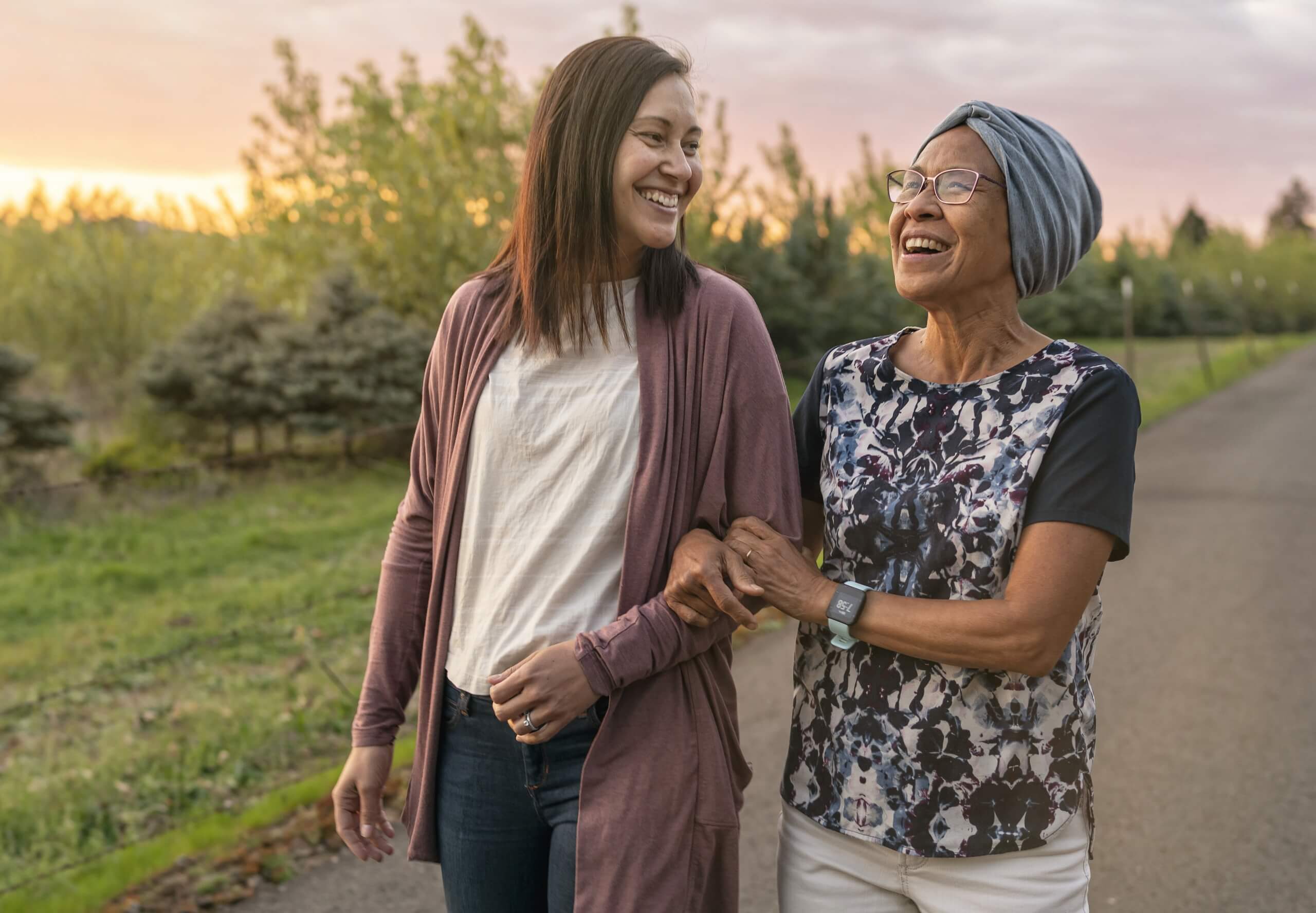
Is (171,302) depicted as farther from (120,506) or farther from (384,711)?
(384,711)

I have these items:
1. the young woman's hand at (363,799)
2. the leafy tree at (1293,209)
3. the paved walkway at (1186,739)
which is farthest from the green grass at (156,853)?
the leafy tree at (1293,209)

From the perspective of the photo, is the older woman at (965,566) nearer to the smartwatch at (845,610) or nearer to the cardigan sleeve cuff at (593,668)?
the smartwatch at (845,610)

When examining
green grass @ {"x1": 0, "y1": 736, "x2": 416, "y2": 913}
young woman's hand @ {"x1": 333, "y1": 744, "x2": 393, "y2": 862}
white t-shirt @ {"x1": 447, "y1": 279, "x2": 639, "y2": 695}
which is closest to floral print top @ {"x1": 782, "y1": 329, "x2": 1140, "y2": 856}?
white t-shirt @ {"x1": 447, "y1": 279, "x2": 639, "y2": 695}

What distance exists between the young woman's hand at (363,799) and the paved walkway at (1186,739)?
5.69ft

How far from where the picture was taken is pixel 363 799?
2.12 metres

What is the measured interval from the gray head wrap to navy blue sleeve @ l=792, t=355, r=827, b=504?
40 centimetres

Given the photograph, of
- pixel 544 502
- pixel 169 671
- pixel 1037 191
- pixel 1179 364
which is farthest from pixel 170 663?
pixel 1179 364

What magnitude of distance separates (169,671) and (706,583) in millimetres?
5448

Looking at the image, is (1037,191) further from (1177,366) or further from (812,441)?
(1177,366)

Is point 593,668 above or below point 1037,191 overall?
below

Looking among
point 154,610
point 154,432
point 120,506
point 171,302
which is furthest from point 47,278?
point 154,610

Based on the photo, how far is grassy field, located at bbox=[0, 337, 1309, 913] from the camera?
439 centimetres

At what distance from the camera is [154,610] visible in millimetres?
7906

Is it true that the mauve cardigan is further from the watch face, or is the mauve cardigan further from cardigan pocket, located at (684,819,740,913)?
the watch face
